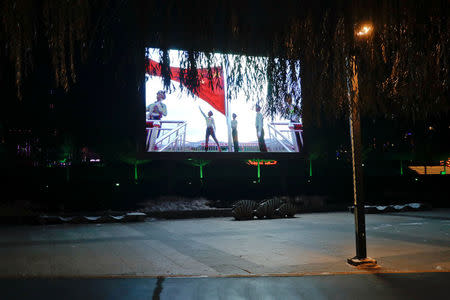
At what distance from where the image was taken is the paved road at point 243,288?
5.98 m

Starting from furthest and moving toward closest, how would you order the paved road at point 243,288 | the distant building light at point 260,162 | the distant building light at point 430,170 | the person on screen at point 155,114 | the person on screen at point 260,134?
the distant building light at point 430,170 → the distant building light at point 260,162 → the person on screen at point 260,134 → the person on screen at point 155,114 → the paved road at point 243,288

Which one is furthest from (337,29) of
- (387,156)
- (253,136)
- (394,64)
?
(387,156)

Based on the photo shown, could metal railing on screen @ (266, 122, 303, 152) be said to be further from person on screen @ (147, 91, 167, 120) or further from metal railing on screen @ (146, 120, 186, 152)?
person on screen @ (147, 91, 167, 120)

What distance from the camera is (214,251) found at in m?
10.1

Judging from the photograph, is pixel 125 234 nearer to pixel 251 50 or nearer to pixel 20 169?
pixel 251 50

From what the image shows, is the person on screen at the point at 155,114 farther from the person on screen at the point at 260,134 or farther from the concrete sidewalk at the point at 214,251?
the concrete sidewalk at the point at 214,251

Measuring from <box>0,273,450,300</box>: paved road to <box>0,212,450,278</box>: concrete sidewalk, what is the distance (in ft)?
1.68

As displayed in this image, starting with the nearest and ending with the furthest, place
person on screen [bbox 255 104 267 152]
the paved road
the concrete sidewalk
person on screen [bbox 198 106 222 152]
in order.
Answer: the paved road
the concrete sidewalk
person on screen [bbox 198 106 222 152]
person on screen [bbox 255 104 267 152]

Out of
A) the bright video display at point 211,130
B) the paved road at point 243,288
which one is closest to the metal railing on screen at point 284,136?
the bright video display at point 211,130

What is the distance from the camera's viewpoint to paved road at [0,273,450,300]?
19.6 ft

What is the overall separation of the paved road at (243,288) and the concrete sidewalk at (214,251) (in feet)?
1.68

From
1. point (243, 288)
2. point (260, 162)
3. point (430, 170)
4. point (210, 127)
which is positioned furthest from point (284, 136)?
point (243, 288)

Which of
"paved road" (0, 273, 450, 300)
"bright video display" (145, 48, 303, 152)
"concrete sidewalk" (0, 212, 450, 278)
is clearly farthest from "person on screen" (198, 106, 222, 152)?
"paved road" (0, 273, 450, 300)

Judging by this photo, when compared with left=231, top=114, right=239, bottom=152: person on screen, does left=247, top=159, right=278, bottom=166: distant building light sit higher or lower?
lower
